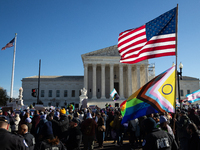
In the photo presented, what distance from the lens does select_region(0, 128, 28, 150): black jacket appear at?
10.7ft

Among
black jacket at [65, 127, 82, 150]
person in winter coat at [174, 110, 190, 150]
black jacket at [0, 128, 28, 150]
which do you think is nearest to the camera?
black jacket at [0, 128, 28, 150]

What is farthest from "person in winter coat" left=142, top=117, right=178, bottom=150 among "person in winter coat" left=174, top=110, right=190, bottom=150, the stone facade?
the stone facade

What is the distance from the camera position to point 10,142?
3.34m

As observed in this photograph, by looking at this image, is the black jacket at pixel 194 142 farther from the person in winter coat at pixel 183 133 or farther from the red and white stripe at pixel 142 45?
the red and white stripe at pixel 142 45

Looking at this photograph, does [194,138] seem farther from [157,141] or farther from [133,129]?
[133,129]

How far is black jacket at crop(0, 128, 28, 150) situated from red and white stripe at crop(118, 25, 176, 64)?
5.61m

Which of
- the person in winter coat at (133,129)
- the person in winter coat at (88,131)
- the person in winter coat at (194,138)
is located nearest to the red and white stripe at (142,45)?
the person in winter coat at (194,138)

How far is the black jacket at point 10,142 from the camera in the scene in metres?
3.27

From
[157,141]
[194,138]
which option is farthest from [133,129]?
[157,141]

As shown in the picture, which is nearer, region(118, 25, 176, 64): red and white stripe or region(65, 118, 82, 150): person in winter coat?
region(65, 118, 82, 150): person in winter coat

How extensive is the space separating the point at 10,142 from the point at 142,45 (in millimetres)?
6862

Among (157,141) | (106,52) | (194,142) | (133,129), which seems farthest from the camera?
(106,52)

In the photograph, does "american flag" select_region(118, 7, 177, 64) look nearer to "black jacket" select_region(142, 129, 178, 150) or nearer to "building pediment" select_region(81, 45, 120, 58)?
"black jacket" select_region(142, 129, 178, 150)

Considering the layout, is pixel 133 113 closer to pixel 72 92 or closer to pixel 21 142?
pixel 21 142
